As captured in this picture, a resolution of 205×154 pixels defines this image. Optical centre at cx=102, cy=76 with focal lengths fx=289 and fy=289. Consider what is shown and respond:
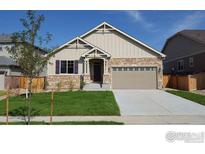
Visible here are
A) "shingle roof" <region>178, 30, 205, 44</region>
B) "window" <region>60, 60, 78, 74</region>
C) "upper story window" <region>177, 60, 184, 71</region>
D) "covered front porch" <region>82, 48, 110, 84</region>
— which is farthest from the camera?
"upper story window" <region>177, 60, 184, 71</region>

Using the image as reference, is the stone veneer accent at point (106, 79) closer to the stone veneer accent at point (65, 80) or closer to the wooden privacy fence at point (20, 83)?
the stone veneer accent at point (65, 80)

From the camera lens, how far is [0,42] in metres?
42.5

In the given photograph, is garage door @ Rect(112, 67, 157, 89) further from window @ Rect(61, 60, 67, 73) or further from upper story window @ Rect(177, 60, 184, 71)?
upper story window @ Rect(177, 60, 184, 71)

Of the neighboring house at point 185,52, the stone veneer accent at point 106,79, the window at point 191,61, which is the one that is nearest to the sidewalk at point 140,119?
the stone veneer accent at point 106,79

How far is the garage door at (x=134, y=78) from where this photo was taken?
2836 centimetres

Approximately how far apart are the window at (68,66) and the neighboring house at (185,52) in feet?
42.9

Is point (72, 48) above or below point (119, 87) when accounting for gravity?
above

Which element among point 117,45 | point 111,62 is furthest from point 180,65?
point 111,62

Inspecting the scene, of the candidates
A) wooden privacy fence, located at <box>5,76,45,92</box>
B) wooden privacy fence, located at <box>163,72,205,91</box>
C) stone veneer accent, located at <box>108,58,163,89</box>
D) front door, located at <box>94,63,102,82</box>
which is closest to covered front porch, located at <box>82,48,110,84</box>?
front door, located at <box>94,63,102,82</box>

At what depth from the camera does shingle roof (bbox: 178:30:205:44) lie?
31441 mm
